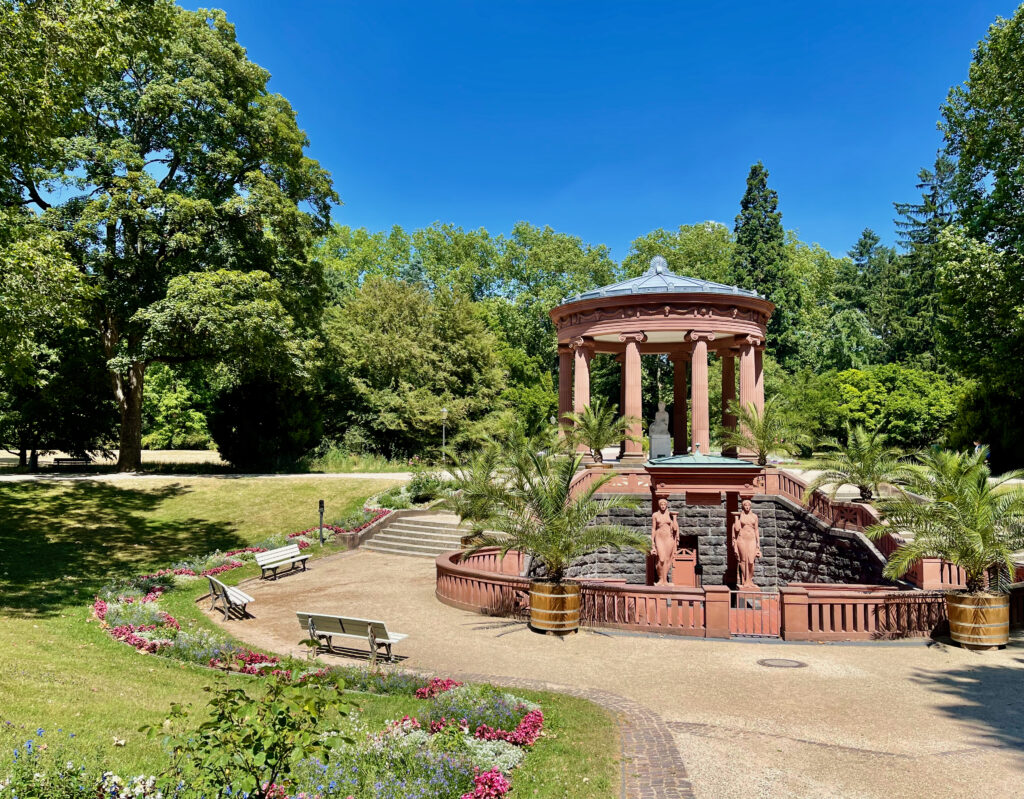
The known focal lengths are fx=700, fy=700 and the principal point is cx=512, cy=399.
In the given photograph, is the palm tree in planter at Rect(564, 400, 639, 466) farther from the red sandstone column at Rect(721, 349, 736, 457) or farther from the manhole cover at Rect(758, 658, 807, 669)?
the manhole cover at Rect(758, 658, 807, 669)

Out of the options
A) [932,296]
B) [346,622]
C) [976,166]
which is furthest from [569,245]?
[346,622]

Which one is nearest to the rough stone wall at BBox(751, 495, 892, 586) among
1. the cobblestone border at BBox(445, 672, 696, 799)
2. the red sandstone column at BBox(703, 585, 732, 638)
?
the red sandstone column at BBox(703, 585, 732, 638)

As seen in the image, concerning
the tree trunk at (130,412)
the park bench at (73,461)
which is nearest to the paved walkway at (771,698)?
the tree trunk at (130,412)

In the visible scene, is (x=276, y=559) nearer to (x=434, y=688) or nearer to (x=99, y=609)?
(x=99, y=609)

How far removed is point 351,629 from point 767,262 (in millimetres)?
56381

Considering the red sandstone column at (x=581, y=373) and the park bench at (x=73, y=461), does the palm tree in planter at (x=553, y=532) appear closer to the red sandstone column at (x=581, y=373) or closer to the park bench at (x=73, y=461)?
the red sandstone column at (x=581, y=373)

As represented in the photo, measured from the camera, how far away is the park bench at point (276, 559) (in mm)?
18594

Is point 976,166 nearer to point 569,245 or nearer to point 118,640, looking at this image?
point 118,640

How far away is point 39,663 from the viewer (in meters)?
9.12

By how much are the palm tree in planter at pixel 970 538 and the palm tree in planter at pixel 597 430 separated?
1300 cm

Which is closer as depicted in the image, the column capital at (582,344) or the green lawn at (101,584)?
the green lawn at (101,584)

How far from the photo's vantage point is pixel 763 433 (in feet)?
86.2

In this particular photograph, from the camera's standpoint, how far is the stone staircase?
22641 mm

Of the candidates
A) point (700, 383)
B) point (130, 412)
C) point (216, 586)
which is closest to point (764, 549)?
point (700, 383)
